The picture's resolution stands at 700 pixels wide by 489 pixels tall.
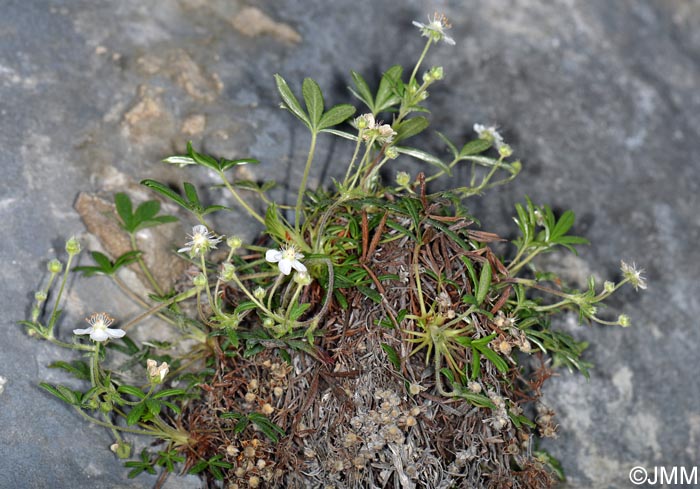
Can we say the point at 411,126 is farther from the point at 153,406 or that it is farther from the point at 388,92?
the point at 153,406

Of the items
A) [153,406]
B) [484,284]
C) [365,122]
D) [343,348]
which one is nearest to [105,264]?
[153,406]

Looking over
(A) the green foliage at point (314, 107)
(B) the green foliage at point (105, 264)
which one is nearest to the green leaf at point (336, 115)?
(A) the green foliage at point (314, 107)

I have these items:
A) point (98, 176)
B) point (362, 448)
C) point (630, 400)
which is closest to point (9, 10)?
point (98, 176)

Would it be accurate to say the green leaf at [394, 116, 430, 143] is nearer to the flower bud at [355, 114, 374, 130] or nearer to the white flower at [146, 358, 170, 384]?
the flower bud at [355, 114, 374, 130]

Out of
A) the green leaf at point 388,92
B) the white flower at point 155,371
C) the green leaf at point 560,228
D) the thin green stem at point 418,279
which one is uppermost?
the green leaf at point 388,92

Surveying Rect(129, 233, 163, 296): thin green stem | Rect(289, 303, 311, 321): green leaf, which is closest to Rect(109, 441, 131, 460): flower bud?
Rect(129, 233, 163, 296): thin green stem

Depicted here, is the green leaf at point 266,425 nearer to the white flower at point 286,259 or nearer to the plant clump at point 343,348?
the plant clump at point 343,348
